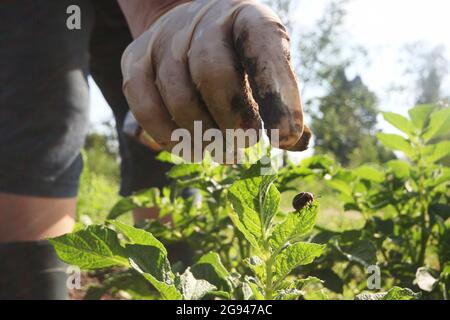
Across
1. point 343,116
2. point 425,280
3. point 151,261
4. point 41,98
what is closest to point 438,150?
point 425,280

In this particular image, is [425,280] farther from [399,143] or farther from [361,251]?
[399,143]

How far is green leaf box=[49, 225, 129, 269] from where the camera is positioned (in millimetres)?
764

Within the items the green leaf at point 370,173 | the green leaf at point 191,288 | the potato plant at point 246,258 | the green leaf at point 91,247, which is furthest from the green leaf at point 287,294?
the green leaf at point 370,173

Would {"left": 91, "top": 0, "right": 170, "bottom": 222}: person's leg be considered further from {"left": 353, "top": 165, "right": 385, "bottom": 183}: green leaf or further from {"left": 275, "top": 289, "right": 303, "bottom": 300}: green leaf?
{"left": 275, "top": 289, "right": 303, "bottom": 300}: green leaf

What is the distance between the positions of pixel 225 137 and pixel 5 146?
76 cm

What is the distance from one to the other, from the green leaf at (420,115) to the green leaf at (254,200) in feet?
2.57

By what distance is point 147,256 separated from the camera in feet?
2.50

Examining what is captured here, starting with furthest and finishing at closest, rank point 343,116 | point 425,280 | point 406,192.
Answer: point 343,116 < point 406,192 < point 425,280

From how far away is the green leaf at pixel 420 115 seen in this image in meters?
1.36

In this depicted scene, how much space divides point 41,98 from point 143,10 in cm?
48

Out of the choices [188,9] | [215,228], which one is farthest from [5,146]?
[188,9]

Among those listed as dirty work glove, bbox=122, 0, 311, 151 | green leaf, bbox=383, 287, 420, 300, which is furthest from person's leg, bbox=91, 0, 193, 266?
green leaf, bbox=383, 287, 420, 300

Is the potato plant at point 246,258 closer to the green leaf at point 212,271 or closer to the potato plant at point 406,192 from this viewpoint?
the green leaf at point 212,271

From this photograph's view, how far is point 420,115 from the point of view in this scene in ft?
4.47
